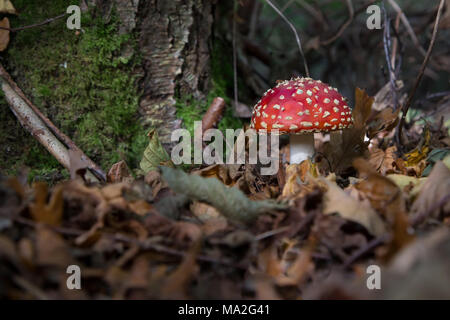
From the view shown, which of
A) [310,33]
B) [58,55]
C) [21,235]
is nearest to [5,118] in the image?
[58,55]

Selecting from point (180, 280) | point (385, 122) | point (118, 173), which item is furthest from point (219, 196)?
point (385, 122)

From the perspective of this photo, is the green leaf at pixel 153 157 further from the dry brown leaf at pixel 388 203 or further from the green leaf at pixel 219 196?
the dry brown leaf at pixel 388 203

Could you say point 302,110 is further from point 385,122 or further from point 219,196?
point 219,196

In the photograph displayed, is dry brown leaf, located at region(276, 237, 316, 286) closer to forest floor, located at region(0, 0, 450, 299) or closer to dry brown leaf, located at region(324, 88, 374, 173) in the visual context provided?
forest floor, located at region(0, 0, 450, 299)

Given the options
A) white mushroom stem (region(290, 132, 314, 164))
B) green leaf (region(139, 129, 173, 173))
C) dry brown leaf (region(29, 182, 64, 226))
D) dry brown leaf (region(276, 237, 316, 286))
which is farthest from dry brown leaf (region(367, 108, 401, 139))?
dry brown leaf (region(29, 182, 64, 226))

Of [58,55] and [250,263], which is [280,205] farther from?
[58,55]

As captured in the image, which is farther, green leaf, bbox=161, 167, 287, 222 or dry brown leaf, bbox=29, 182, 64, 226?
green leaf, bbox=161, 167, 287, 222

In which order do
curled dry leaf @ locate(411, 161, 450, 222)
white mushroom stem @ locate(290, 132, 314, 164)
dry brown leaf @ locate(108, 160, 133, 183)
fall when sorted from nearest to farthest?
curled dry leaf @ locate(411, 161, 450, 222) < dry brown leaf @ locate(108, 160, 133, 183) < white mushroom stem @ locate(290, 132, 314, 164)
